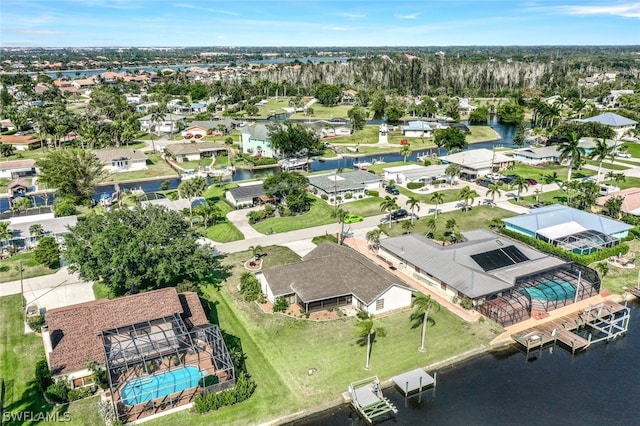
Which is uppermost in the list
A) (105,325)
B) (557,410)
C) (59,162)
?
(59,162)

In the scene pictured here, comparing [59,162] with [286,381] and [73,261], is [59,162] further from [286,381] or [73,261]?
[286,381]

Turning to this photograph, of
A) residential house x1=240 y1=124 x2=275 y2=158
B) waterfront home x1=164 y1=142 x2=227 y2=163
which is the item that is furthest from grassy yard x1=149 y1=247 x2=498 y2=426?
residential house x1=240 y1=124 x2=275 y2=158

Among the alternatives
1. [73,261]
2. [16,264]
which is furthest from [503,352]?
[16,264]

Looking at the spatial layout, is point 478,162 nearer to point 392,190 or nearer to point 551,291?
point 392,190

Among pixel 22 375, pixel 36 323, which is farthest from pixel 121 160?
pixel 22 375

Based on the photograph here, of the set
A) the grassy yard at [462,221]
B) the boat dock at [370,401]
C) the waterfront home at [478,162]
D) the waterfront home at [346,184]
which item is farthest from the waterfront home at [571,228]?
the boat dock at [370,401]

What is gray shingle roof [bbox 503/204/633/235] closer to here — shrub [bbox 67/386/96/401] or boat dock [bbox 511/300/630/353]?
boat dock [bbox 511/300/630/353]
